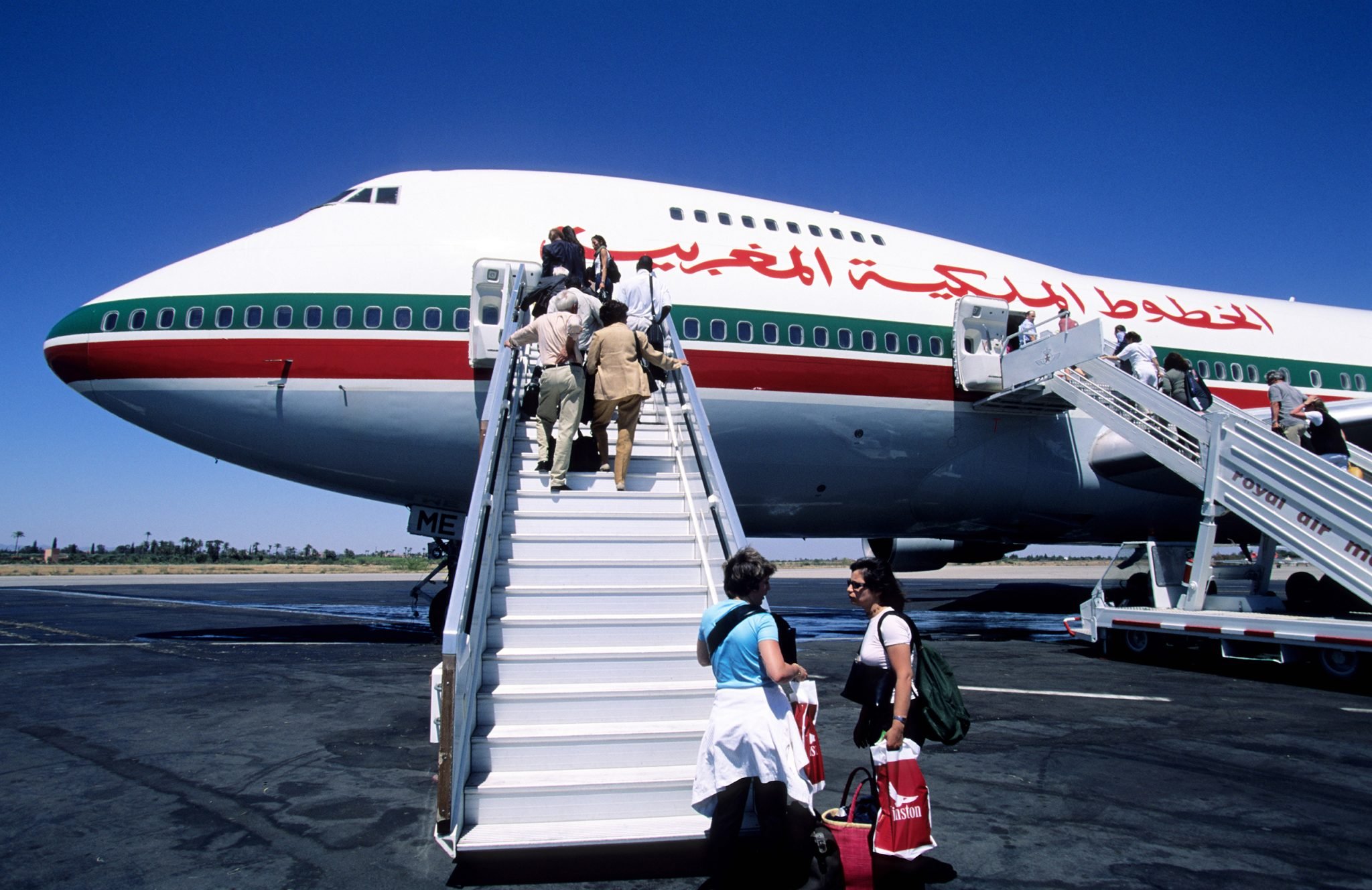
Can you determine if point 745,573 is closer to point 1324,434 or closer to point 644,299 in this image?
point 644,299

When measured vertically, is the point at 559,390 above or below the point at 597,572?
above

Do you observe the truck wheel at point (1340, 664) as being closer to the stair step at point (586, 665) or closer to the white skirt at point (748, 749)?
the stair step at point (586, 665)

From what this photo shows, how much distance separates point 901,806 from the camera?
3740mm

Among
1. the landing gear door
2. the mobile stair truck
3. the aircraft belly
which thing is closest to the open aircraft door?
the aircraft belly

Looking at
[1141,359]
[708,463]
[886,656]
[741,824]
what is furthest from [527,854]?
[1141,359]

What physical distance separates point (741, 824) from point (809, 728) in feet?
1.74

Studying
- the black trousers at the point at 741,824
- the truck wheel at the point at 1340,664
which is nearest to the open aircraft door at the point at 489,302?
the black trousers at the point at 741,824

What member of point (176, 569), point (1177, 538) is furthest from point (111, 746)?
point (176, 569)

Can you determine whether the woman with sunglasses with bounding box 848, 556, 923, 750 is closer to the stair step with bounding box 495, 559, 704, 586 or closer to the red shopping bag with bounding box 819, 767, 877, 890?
the red shopping bag with bounding box 819, 767, 877, 890

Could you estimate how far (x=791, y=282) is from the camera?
1171 centimetres

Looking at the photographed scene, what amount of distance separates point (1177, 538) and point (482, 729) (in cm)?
1534

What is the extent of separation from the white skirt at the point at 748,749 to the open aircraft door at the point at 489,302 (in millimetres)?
6977

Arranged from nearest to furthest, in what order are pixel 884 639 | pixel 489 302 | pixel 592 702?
pixel 884 639, pixel 592 702, pixel 489 302

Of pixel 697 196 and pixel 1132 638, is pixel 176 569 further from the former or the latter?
pixel 1132 638
